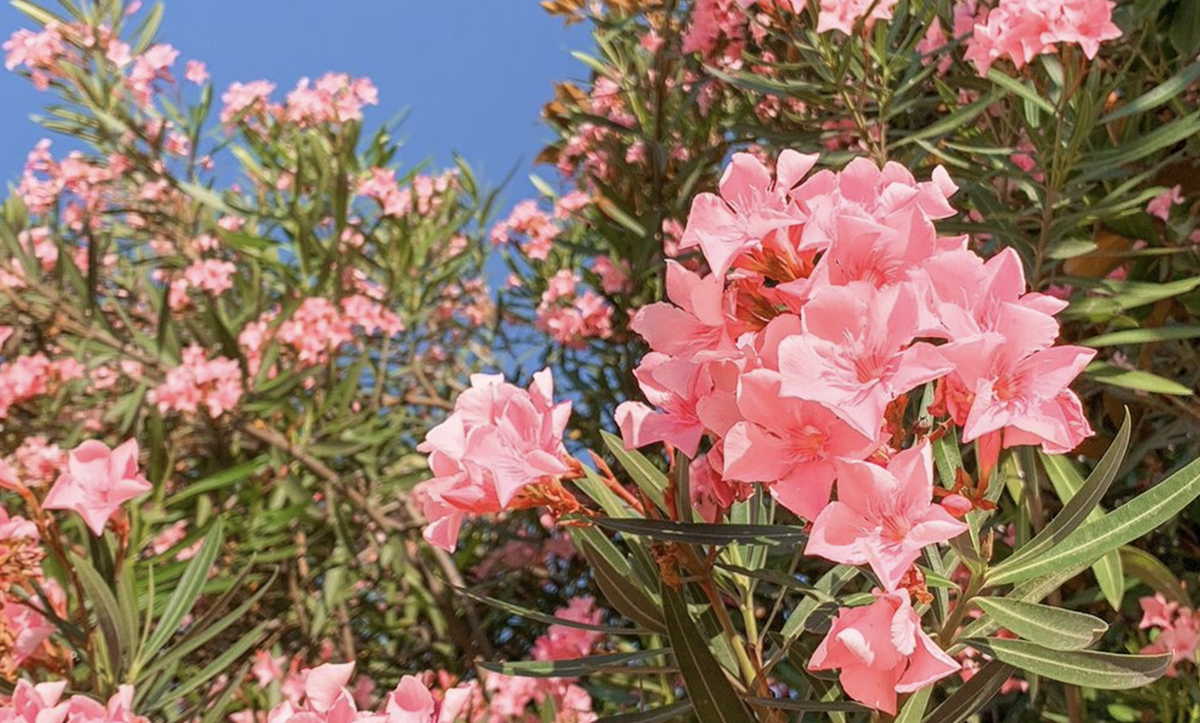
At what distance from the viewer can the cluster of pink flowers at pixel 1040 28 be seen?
123cm

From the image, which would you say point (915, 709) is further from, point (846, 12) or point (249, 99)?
point (249, 99)

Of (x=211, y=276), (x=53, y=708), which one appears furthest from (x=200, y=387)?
(x=53, y=708)

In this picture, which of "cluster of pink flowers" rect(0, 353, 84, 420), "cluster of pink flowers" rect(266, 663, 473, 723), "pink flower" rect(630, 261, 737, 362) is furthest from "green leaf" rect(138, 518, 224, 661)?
"cluster of pink flowers" rect(0, 353, 84, 420)

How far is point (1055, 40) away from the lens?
4.06 ft

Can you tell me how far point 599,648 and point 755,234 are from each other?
145 cm

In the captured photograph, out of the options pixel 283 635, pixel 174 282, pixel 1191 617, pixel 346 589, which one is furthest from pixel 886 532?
pixel 174 282

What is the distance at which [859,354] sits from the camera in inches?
21.5

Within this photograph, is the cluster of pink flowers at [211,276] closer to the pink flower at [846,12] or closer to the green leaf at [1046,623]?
the pink flower at [846,12]

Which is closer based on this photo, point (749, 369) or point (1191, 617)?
point (749, 369)

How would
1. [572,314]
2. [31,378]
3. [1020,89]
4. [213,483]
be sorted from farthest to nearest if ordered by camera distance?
[572,314]
[31,378]
[213,483]
[1020,89]

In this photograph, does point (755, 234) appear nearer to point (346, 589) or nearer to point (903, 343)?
point (903, 343)

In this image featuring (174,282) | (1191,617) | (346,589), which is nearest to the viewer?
(1191,617)

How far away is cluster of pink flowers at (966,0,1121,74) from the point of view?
1233mm

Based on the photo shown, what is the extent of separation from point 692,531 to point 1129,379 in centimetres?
99
